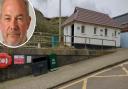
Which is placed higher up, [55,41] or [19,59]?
[55,41]

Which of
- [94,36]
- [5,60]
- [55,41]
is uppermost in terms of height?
[94,36]

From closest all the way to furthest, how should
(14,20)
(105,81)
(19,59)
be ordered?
(105,81), (14,20), (19,59)

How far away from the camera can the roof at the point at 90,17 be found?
31750 mm

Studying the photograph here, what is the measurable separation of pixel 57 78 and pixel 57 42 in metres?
7.40

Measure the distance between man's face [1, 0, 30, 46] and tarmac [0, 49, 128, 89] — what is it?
2.79 metres

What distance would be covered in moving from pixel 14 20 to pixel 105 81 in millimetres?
5975

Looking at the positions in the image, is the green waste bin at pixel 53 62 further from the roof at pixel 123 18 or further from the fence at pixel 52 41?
the roof at pixel 123 18

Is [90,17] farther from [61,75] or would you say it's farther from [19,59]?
[61,75]

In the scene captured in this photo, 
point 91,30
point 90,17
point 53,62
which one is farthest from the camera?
point 90,17

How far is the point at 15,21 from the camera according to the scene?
649 inches

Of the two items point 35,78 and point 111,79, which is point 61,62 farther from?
point 111,79

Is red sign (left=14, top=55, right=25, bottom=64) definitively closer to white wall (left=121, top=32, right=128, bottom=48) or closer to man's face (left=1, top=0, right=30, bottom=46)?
man's face (left=1, top=0, right=30, bottom=46)

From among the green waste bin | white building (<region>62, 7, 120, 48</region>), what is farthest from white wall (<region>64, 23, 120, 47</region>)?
the green waste bin

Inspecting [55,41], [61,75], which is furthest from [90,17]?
[61,75]
